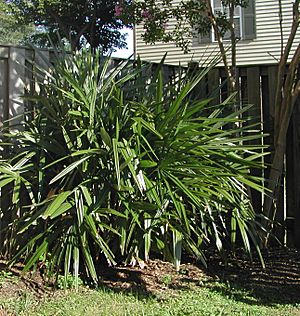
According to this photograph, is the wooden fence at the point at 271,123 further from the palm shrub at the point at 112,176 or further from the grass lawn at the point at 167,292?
the palm shrub at the point at 112,176

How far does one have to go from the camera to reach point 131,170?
4062 millimetres

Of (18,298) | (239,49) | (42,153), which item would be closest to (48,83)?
(42,153)

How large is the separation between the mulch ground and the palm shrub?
5.5 inches

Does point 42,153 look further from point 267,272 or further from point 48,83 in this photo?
point 267,272

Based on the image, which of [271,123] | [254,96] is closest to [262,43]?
[254,96]

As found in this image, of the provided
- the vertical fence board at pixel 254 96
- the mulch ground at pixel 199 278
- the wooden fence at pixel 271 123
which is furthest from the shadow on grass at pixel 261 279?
the vertical fence board at pixel 254 96

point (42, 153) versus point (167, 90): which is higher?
point (167, 90)

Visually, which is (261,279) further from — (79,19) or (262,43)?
(79,19)

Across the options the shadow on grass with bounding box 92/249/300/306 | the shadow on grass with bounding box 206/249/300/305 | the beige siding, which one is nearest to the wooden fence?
the shadow on grass with bounding box 206/249/300/305

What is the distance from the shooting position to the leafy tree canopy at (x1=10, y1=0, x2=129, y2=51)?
68.0 feet

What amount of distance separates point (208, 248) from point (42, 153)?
6.67 feet

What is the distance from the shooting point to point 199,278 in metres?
4.54

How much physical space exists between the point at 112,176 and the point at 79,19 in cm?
1803

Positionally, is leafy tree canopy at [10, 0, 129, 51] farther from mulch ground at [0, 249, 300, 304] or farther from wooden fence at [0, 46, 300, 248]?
mulch ground at [0, 249, 300, 304]
